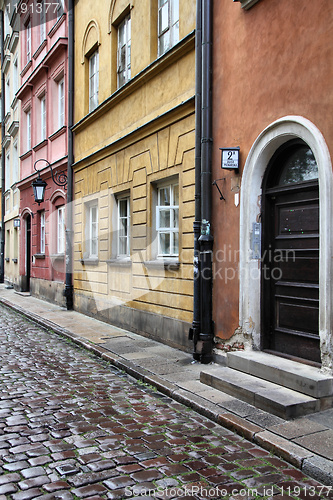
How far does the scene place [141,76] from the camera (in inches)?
361

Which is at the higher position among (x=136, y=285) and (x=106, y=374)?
(x=136, y=285)

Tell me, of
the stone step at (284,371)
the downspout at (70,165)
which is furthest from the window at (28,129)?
the stone step at (284,371)

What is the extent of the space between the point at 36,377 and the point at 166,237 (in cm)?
368

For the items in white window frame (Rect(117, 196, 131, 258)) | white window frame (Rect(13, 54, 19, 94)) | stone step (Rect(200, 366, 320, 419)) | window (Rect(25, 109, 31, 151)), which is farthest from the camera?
white window frame (Rect(13, 54, 19, 94))

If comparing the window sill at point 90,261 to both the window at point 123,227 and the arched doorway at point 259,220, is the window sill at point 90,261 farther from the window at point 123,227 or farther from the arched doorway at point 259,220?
the arched doorway at point 259,220

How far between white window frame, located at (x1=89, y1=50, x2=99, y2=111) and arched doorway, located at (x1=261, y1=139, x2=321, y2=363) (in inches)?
297

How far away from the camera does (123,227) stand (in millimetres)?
10836

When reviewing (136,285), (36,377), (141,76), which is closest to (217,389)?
(36,377)

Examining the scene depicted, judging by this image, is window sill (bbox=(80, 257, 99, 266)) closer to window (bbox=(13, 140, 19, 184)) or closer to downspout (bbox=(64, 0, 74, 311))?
downspout (bbox=(64, 0, 74, 311))

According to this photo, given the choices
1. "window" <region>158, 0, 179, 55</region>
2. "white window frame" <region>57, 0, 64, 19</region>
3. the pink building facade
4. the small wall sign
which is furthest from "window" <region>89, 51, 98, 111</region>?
the small wall sign

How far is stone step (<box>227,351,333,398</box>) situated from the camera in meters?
4.68

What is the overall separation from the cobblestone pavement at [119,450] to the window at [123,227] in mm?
4827

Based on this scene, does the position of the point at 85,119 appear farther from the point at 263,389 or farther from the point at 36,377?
the point at 263,389

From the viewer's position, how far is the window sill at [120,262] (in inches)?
395
